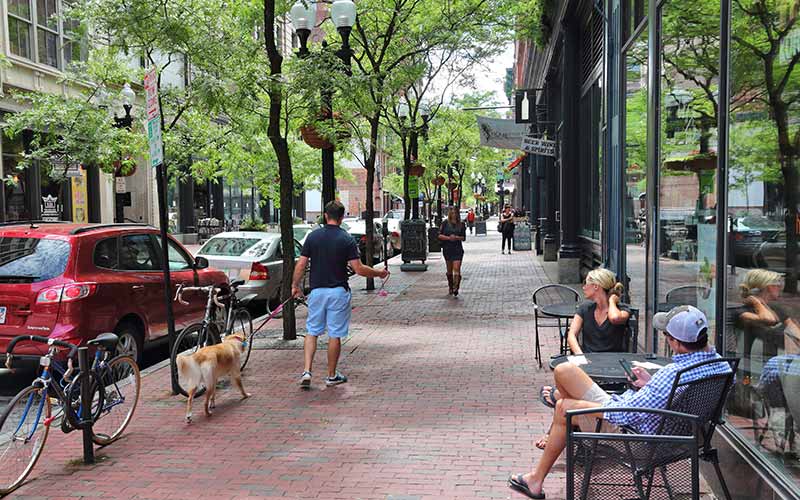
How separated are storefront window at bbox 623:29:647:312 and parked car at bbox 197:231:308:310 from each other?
6403 millimetres

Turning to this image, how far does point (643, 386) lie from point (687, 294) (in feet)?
7.60

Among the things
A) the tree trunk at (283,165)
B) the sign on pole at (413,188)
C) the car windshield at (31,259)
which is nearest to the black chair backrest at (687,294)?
the tree trunk at (283,165)

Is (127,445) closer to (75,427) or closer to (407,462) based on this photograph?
(75,427)

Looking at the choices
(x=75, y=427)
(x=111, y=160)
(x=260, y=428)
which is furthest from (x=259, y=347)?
(x=111, y=160)

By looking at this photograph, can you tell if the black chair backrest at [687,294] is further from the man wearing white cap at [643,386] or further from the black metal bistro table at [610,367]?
the man wearing white cap at [643,386]

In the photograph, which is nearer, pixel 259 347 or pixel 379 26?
pixel 259 347

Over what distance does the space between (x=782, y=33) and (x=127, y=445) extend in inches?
213

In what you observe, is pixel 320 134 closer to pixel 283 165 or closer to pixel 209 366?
pixel 283 165

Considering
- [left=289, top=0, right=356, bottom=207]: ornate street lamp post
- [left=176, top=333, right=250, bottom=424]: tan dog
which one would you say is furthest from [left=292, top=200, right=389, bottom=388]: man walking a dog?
[left=289, top=0, right=356, bottom=207]: ornate street lamp post

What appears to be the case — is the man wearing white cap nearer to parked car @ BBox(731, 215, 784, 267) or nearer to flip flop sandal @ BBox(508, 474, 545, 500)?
flip flop sandal @ BBox(508, 474, 545, 500)

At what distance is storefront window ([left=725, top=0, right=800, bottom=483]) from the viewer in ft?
13.0

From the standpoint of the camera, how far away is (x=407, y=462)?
213 inches

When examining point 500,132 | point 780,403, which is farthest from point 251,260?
point 500,132

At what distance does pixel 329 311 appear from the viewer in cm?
769
